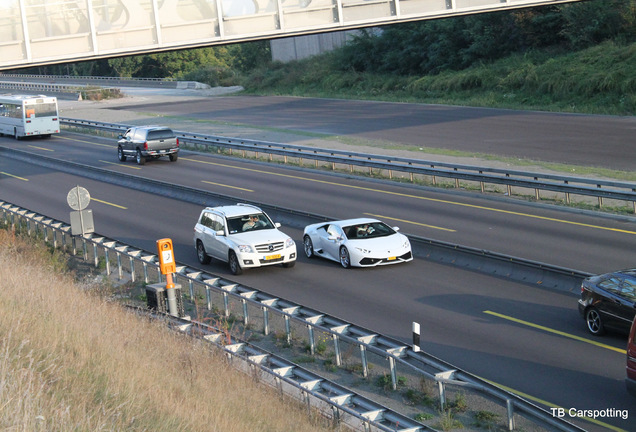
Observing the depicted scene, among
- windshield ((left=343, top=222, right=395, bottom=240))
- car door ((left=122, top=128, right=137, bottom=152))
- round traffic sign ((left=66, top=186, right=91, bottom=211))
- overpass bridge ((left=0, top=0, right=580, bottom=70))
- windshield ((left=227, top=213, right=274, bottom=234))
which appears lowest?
windshield ((left=343, top=222, right=395, bottom=240))

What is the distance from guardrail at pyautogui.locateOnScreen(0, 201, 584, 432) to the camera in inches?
390

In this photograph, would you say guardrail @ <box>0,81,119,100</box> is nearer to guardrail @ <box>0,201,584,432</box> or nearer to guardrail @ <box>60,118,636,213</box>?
guardrail @ <box>60,118,636,213</box>

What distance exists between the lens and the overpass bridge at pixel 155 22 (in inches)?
845

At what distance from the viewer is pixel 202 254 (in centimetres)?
2145

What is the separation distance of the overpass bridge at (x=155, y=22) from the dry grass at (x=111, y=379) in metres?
10.3

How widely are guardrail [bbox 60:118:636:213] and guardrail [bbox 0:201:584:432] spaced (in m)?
14.4

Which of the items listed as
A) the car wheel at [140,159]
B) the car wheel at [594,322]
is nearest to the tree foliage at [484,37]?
the car wheel at [140,159]

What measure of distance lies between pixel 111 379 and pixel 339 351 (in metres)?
5.19

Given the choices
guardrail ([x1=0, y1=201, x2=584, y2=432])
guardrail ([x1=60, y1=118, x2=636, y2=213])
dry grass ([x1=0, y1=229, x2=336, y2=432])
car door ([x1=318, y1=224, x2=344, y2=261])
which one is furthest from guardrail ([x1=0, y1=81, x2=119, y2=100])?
dry grass ([x1=0, y1=229, x2=336, y2=432])

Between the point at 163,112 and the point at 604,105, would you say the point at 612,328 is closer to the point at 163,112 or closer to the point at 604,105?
the point at 604,105

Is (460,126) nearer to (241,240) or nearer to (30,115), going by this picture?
(30,115)

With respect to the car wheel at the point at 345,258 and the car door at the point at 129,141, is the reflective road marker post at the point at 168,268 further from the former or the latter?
the car door at the point at 129,141

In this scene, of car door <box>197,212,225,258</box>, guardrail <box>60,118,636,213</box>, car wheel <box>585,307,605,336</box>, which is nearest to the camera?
car wheel <box>585,307,605,336</box>

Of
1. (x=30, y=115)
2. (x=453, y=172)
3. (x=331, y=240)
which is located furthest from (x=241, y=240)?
(x=30, y=115)
